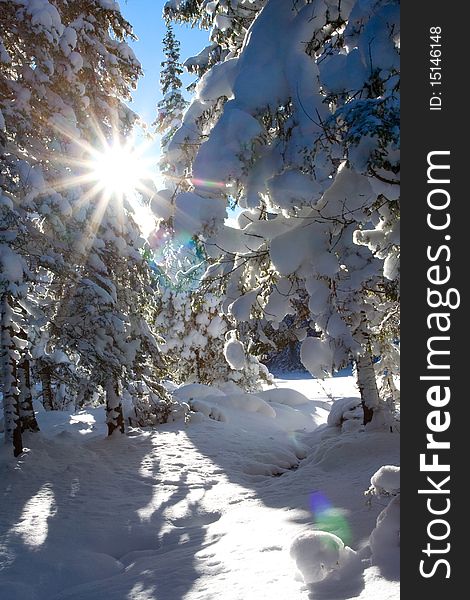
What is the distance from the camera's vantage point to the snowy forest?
381 cm

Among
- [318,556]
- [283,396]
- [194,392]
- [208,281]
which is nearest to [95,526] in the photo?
[208,281]

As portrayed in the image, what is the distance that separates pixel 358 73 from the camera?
3625 mm

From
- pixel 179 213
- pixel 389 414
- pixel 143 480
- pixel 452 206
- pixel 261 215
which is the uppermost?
pixel 261 215

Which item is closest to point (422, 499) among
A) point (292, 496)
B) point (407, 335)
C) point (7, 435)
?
point (407, 335)

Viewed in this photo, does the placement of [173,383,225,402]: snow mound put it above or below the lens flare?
above

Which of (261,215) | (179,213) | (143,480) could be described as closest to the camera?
(179,213)

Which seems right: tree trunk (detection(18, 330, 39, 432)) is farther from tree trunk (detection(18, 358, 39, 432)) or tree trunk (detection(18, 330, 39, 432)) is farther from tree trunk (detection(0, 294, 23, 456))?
tree trunk (detection(0, 294, 23, 456))

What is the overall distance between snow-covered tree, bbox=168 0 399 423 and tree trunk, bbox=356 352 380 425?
4.61 metres

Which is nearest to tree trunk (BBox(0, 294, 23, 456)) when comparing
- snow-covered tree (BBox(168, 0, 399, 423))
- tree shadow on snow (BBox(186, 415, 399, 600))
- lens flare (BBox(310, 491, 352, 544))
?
tree shadow on snow (BBox(186, 415, 399, 600))

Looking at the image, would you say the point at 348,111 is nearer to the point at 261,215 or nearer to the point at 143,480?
the point at 261,215

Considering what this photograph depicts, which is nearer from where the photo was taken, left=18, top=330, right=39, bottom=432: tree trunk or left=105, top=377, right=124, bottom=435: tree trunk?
left=18, top=330, right=39, bottom=432: tree trunk

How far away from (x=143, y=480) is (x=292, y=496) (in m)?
3.26

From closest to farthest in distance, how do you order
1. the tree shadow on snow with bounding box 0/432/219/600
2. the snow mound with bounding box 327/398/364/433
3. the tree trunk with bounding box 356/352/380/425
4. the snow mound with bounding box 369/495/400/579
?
the snow mound with bounding box 369/495/400/579 → the tree shadow on snow with bounding box 0/432/219/600 → the tree trunk with bounding box 356/352/380/425 → the snow mound with bounding box 327/398/364/433

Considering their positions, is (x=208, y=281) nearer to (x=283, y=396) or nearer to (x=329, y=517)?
(x=329, y=517)
